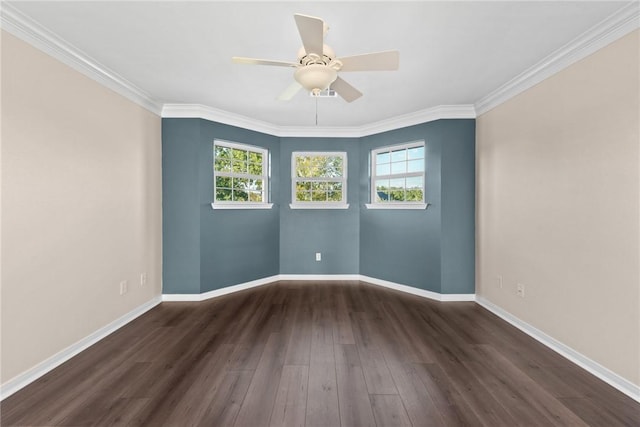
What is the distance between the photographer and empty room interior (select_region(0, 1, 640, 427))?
5.85 ft

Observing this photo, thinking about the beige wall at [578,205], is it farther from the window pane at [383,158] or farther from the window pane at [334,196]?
the window pane at [334,196]

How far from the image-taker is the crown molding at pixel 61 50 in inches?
71.6

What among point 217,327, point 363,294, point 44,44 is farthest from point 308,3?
point 363,294

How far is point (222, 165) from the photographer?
155 inches

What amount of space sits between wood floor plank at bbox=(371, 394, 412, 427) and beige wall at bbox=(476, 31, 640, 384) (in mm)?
1562

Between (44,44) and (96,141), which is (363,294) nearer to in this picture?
(96,141)

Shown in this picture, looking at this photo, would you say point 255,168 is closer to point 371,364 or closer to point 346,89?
point 346,89

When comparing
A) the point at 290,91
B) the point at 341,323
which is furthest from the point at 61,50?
the point at 341,323

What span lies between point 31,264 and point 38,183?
1.91 ft

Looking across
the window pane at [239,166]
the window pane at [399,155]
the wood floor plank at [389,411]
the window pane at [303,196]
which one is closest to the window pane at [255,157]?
the window pane at [239,166]

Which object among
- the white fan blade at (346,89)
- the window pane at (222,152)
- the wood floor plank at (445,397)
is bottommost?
the wood floor plank at (445,397)

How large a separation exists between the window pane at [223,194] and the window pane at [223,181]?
6 centimetres

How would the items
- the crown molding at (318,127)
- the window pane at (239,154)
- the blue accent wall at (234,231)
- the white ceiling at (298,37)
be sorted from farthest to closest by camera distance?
the window pane at (239,154) → the blue accent wall at (234,231) → the crown molding at (318,127) → the white ceiling at (298,37)

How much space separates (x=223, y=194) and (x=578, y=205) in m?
3.86
